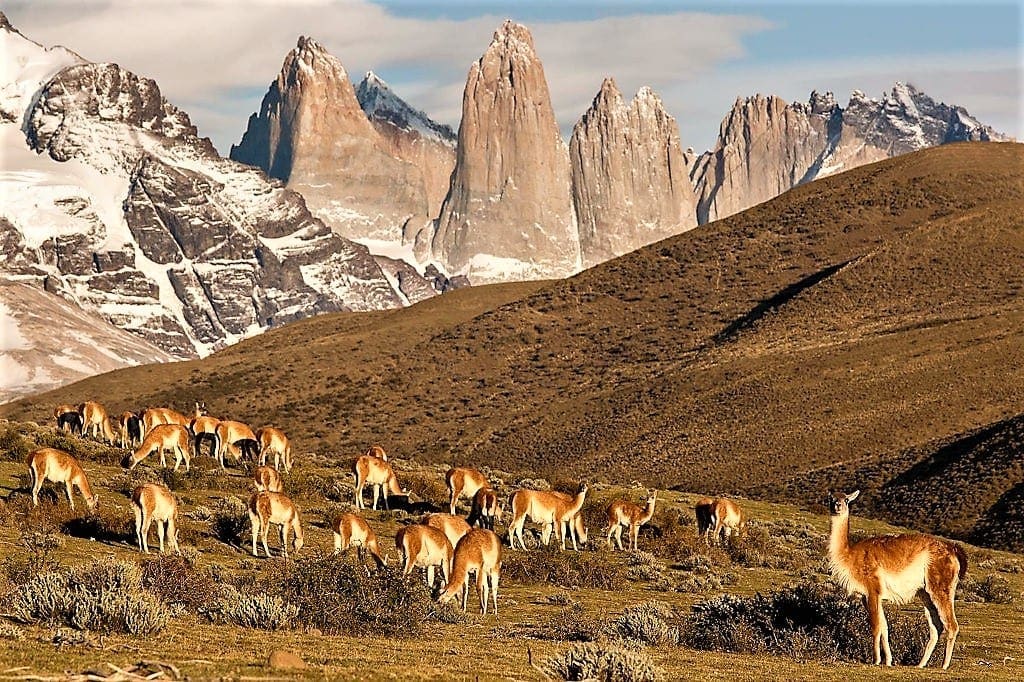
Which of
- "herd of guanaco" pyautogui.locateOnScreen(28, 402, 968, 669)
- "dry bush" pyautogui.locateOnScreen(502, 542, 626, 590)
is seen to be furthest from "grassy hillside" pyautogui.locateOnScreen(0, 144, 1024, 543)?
"dry bush" pyautogui.locateOnScreen(502, 542, 626, 590)

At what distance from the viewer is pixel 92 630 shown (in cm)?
1288

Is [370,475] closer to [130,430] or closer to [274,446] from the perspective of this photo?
[274,446]

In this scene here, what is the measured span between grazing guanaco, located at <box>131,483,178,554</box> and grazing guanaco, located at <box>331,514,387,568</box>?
2.54 metres

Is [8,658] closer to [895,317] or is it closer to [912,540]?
[912,540]

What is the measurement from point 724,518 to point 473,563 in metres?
14.3

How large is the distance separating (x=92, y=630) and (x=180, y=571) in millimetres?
4330

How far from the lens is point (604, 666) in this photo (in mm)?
12188

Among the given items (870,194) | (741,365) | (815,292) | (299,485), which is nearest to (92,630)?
(299,485)

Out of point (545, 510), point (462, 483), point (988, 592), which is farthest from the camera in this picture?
point (462, 483)

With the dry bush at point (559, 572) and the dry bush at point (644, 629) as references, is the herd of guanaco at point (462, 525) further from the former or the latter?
the dry bush at point (644, 629)

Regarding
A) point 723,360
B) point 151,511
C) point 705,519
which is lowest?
point 705,519

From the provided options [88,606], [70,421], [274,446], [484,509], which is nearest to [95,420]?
[70,421]

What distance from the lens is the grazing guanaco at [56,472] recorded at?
2208 centimetres

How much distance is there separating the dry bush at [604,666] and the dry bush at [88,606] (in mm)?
3982
